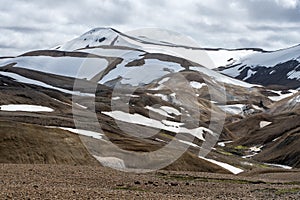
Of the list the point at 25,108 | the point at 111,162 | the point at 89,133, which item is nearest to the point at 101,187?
the point at 111,162

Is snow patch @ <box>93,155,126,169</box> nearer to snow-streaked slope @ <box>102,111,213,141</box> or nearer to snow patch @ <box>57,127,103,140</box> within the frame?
snow patch @ <box>57,127,103,140</box>

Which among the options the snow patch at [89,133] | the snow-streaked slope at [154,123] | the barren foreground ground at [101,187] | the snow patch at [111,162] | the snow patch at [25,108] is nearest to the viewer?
the barren foreground ground at [101,187]

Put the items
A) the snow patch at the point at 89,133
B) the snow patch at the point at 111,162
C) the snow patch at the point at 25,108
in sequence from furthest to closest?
the snow patch at the point at 25,108, the snow patch at the point at 89,133, the snow patch at the point at 111,162

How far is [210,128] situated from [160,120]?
13146mm

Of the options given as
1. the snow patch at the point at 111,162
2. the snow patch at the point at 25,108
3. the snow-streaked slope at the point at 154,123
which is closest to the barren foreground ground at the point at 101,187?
the snow patch at the point at 111,162

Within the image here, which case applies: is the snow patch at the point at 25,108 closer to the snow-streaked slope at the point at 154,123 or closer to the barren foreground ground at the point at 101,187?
the snow-streaked slope at the point at 154,123

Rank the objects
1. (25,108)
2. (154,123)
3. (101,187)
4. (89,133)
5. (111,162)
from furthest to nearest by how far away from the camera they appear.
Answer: (154,123) → (25,108) → (89,133) → (111,162) → (101,187)

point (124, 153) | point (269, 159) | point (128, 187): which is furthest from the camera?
point (269, 159)

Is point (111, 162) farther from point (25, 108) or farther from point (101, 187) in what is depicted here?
point (25, 108)

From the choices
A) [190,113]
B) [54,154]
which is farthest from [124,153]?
[190,113]

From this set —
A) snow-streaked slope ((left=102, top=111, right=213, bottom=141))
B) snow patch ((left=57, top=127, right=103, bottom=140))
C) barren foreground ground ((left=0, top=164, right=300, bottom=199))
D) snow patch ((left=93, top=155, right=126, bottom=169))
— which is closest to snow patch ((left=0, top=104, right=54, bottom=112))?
snow-streaked slope ((left=102, top=111, right=213, bottom=141))

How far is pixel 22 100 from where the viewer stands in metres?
123

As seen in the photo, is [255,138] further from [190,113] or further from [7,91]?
[7,91]

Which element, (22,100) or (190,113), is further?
(190,113)
